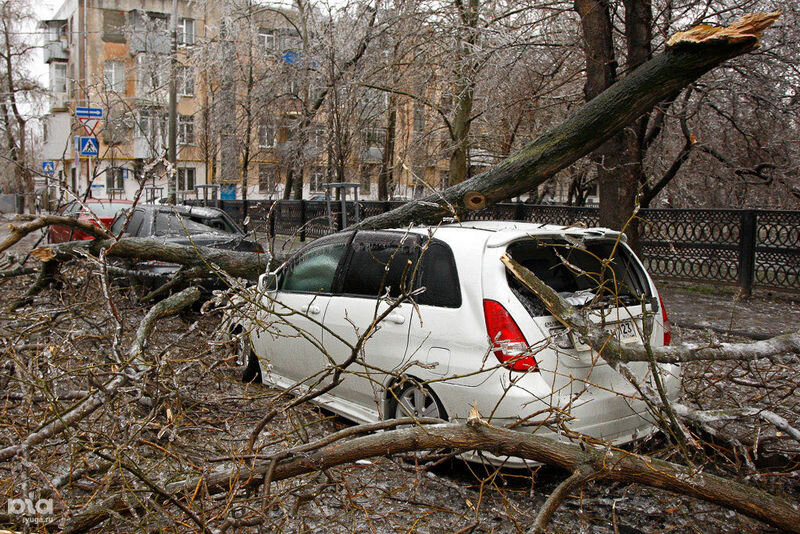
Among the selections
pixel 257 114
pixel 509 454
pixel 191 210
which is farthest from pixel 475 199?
pixel 257 114

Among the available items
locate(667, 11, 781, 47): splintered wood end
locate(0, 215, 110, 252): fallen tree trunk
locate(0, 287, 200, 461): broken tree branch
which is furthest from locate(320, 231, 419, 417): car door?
locate(0, 215, 110, 252): fallen tree trunk

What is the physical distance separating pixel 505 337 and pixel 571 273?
773mm

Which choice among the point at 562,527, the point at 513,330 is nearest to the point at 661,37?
the point at 513,330

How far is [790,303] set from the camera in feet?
34.8

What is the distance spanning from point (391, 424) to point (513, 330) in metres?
1.02

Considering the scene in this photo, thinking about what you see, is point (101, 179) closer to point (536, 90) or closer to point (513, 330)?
point (536, 90)

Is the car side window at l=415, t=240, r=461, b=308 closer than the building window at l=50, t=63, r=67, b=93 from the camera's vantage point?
Yes

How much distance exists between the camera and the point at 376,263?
5.02m

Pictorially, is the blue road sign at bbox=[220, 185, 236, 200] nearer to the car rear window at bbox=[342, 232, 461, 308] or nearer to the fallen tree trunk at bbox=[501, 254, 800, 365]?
the car rear window at bbox=[342, 232, 461, 308]

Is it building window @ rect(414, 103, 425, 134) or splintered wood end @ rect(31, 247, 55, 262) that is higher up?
building window @ rect(414, 103, 425, 134)

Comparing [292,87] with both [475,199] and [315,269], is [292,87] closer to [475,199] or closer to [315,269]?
[475,199]

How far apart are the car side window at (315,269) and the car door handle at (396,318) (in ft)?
2.70

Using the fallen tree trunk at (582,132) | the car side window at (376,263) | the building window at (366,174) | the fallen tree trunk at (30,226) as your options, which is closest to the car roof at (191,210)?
the fallen tree trunk at (30,226)

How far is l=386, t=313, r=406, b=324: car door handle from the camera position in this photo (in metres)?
4.59
